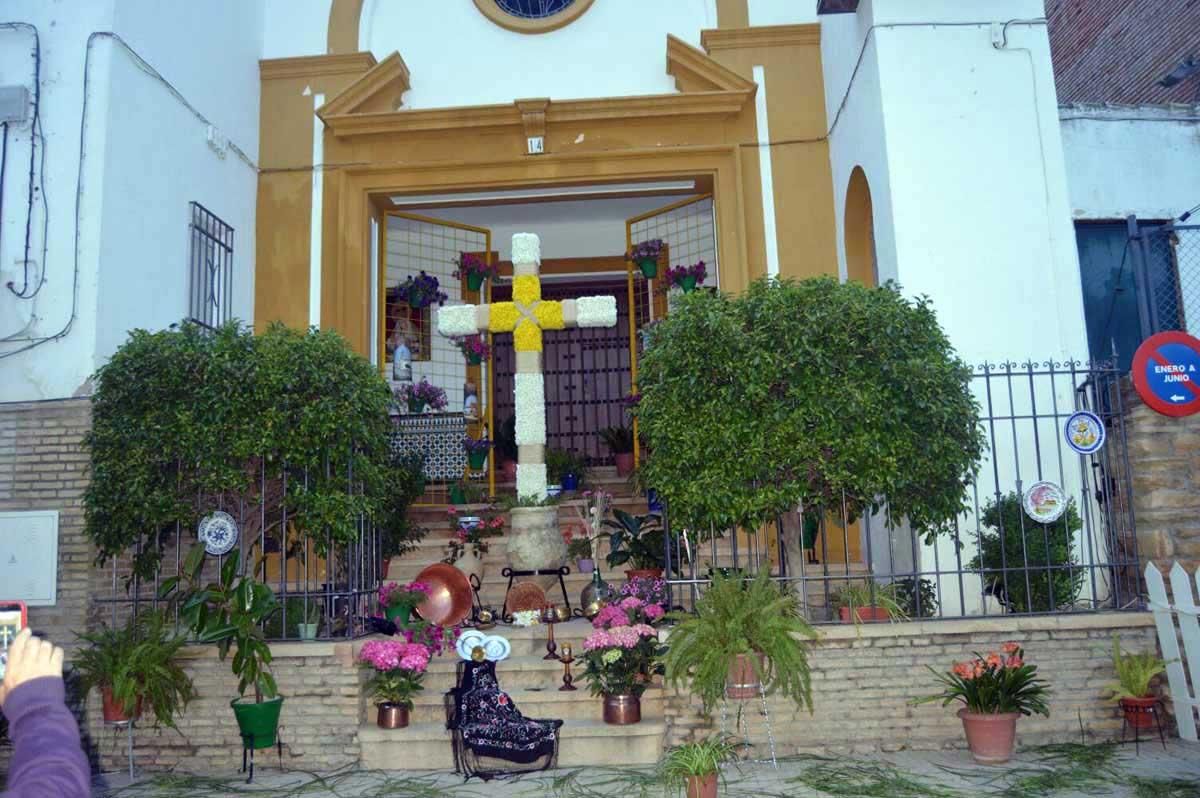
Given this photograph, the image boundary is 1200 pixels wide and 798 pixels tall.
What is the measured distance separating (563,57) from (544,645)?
6.51m

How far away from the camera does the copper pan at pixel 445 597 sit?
7.59m

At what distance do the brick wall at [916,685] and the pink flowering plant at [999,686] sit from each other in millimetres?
350

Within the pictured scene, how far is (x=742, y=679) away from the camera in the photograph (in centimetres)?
599

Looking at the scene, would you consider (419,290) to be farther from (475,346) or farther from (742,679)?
(742,679)

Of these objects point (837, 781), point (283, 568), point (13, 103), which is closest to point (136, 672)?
point (283, 568)

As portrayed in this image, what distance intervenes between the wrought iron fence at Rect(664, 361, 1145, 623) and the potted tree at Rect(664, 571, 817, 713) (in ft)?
1.37

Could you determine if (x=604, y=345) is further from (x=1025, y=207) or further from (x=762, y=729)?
(x=762, y=729)

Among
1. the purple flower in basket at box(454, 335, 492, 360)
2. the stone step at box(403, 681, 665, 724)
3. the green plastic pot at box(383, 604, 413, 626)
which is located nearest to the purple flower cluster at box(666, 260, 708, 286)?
the purple flower in basket at box(454, 335, 492, 360)

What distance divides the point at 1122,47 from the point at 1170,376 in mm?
8029

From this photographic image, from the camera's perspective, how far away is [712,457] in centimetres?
644

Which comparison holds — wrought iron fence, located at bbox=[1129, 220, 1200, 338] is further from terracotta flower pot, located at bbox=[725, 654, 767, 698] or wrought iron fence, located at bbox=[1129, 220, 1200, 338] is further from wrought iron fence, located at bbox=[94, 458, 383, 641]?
wrought iron fence, located at bbox=[94, 458, 383, 641]

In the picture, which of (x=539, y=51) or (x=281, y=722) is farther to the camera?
(x=539, y=51)

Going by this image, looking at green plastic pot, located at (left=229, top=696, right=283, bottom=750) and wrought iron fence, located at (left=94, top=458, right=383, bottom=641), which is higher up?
wrought iron fence, located at (left=94, top=458, right=383, bottom=641)

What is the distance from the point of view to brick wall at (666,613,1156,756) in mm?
6406
